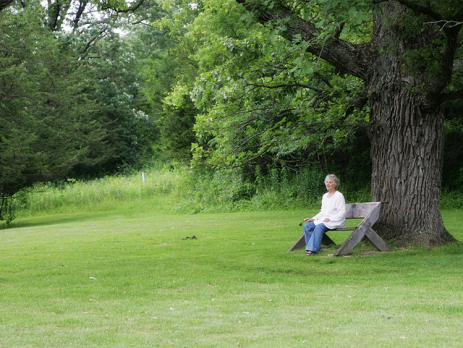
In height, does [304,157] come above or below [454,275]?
above

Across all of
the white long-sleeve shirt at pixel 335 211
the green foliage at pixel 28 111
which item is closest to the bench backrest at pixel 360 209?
the white long-sleeve shirt at pixel 335 211

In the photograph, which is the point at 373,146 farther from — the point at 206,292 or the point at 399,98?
the point at 206,292

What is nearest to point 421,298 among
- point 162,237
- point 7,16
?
point 162,237

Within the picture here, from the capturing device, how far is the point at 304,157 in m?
23.7

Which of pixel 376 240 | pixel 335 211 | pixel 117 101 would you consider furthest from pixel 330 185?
pixel 117 101

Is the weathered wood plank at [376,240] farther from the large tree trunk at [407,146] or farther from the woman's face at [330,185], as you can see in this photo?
the woman's face at [330,185]

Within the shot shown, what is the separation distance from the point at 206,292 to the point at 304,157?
690 inches

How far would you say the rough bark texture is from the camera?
9.51m

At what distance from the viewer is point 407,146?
31.6 feet

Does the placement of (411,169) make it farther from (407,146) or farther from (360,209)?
(360,209)

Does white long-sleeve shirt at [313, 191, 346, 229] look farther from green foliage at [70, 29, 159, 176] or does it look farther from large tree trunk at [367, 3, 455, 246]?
green foliage at [70, 29, 159, 176]

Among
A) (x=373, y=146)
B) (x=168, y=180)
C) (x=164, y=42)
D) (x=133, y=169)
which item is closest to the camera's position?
(x=373, y=146)

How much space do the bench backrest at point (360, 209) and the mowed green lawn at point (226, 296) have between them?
0.70 metres

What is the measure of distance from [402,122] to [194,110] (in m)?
21.2
